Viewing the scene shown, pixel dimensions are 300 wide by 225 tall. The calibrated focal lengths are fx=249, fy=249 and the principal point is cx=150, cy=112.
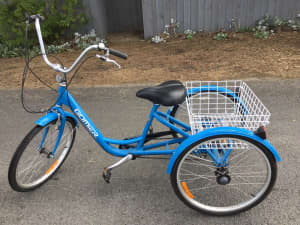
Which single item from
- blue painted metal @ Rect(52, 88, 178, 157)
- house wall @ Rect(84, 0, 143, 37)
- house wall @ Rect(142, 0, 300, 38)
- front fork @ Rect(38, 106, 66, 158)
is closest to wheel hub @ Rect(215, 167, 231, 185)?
blue painted metal @ Rect(52, 88, 178, 157)

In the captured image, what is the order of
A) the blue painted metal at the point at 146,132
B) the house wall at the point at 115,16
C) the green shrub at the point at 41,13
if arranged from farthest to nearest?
1. the house wall at the point at 115,16
2. the green shrub at the point at 41,13
3. the blue painted metal at the point at 146,132

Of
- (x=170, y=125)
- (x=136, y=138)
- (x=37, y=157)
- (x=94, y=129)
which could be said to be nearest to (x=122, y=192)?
(x=136, y=138)

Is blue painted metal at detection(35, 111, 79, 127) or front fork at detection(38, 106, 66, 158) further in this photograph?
front fork at detection(38, 106, 66, 158)

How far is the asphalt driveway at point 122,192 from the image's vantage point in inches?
80.2

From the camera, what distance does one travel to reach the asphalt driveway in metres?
2.04

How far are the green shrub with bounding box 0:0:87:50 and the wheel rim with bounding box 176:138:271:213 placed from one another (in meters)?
5.11

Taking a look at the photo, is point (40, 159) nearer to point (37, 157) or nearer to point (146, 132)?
point (37, 157)

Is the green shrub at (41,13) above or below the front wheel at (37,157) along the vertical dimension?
above

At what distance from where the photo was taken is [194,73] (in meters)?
4.62

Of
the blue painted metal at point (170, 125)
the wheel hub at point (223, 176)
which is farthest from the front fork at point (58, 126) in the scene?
the wheel hub at point (223, 176)

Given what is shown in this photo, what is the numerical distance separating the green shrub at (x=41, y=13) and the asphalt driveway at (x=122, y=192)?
3.50 metres

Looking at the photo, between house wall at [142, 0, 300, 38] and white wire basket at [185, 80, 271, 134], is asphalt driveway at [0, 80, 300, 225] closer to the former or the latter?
white wire basket at [185, 80, 271, 134]

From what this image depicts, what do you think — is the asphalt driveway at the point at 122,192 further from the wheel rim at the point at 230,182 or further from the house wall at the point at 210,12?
the house wall at the point at 210,12

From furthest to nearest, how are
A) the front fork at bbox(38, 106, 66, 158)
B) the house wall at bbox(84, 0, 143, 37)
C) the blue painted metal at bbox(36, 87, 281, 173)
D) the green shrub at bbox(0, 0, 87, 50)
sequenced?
the house wall at bbox(84, 0, 143, 37) < the green shrub at bbox(0, 0, 87, 50) < the front fork at bbox(38, 106, 66, 158) < the blue painted metal at bbox(36, 87, 281, 173)
